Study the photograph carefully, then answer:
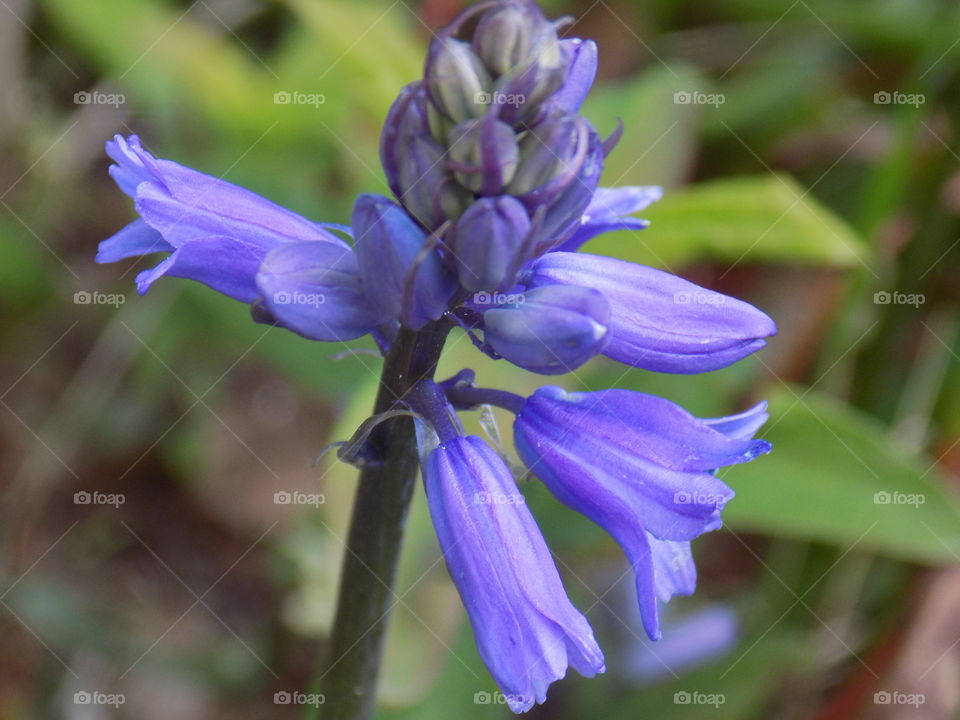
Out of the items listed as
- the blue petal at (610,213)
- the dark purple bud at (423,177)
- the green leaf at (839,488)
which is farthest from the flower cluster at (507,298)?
the green leaf at (839,488)

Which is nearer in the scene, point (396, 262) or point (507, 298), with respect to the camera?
point (396, 262)

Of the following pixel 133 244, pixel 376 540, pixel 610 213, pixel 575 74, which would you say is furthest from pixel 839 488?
pixel 133 244

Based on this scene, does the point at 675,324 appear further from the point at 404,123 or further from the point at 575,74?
the point at 404,123

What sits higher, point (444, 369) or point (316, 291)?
point (316, 291)

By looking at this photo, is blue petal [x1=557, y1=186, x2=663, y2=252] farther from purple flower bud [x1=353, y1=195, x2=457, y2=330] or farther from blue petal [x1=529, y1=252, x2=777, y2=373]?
purple flower bud [x1=353, y1=195, x2=457, y2=330]

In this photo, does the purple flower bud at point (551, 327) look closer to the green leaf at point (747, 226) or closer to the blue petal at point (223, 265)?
the blue petal at point (223, 265)

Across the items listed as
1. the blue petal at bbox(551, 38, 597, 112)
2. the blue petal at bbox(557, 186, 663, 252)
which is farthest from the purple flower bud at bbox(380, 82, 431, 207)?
the blue petal at bbox(557, 186, 663, 252)

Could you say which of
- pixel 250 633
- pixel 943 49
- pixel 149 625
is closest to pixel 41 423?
pixel 149 625

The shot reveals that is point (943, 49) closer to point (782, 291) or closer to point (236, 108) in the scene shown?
point (782, 291)
